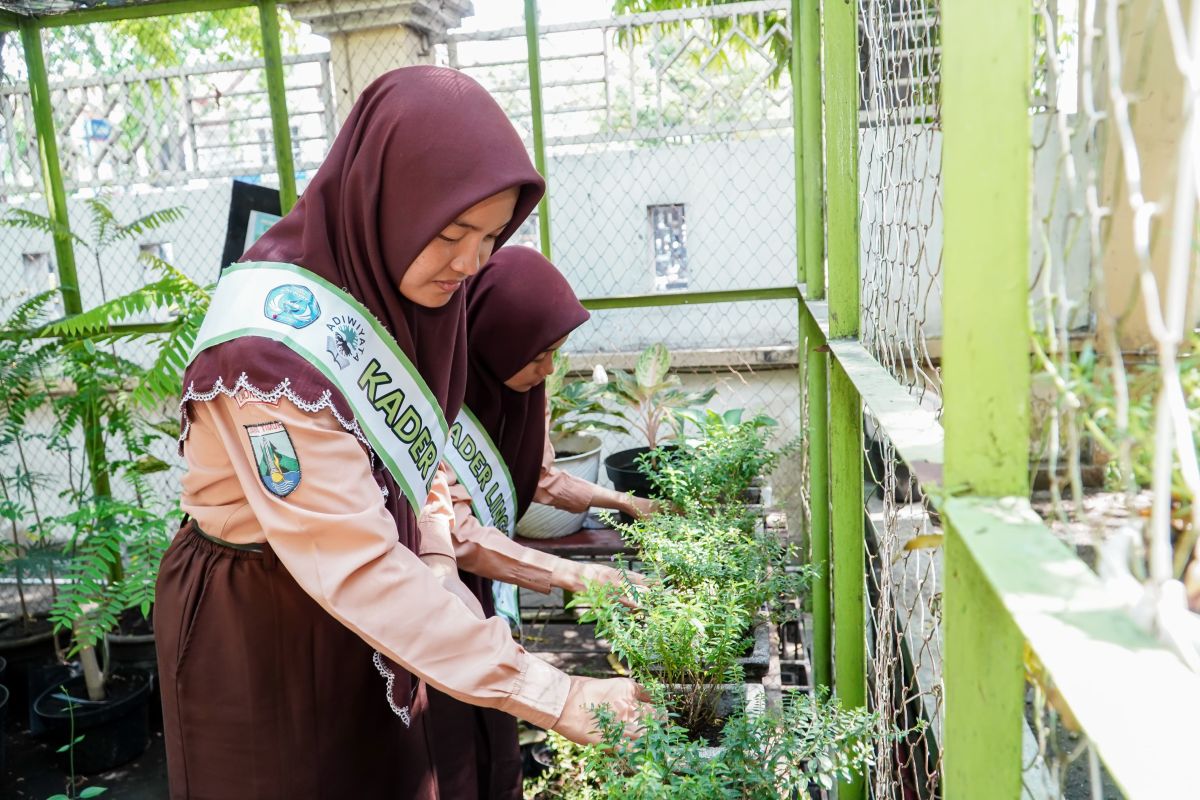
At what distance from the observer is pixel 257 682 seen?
64.5 inches

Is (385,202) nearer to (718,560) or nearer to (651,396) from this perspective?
(718,560)

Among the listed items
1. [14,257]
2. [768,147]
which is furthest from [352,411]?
[14,257]

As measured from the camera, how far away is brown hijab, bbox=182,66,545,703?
→ 1457 millimetres

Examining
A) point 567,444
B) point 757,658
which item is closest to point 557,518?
point 567,444

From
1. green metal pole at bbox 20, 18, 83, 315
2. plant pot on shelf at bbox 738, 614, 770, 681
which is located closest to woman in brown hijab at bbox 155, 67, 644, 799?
plant pot on shelf at bbox 738, 614, 770, 681

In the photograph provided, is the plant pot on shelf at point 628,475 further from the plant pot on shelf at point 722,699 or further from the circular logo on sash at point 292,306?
the circular logo on sash at point 292,306

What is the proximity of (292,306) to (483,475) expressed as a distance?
0.92m

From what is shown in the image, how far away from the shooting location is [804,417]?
138 inches

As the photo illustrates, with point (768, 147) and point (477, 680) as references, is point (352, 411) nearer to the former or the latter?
point (477, 680)

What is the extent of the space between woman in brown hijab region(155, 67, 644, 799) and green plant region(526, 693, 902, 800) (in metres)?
0.10

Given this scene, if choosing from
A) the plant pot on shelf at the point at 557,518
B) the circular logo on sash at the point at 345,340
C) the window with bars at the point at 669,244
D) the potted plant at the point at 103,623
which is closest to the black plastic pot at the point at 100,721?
the potted plant at the point at 103,623

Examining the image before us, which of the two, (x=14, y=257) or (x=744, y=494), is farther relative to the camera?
(x=14, y=257)

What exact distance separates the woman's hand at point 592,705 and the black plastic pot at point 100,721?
2519mm

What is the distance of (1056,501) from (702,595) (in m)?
1.07
